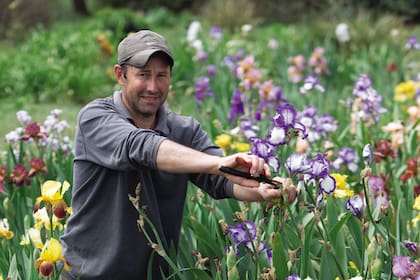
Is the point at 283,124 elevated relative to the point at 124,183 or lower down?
elevated

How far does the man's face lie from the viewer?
2.22 m

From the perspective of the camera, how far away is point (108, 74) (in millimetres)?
6957

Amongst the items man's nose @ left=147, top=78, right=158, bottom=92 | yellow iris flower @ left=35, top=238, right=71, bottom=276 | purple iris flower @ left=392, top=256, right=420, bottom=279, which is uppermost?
man's nose @ left=147, top=78, right=158, bottom=92

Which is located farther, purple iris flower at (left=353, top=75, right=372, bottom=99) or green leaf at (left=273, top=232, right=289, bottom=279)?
purple iris flower at (left=353, top=75, right=372, bottom=99)

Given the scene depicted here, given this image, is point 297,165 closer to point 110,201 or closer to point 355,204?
point 355,204

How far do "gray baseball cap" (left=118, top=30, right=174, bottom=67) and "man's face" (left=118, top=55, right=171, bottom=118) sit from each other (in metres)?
0.03

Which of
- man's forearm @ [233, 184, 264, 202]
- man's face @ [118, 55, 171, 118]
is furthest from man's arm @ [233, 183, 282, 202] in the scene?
man's face @ [118, 55, 171, 118]

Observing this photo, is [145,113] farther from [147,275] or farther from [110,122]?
[147,275]

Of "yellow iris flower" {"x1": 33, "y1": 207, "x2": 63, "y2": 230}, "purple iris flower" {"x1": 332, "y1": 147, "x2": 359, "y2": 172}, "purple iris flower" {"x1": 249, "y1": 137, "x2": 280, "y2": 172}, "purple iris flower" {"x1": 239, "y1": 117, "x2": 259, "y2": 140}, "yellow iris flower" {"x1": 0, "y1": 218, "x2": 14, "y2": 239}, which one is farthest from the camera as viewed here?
"purple iris flower" {"x1": 239, "y1": 117, "x2": 259, "y2": 140}

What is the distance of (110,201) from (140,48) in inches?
18.7

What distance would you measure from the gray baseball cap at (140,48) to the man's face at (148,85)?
0.09 feet

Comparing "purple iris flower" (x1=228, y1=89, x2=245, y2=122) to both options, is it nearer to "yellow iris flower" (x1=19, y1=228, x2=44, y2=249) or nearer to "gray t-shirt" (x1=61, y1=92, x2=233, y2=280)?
"gray t-shirt" (x1=61, y1=92, x2=233, y2=280)

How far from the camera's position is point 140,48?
2201mm

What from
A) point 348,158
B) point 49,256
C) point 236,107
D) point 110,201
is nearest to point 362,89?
point 348,158
